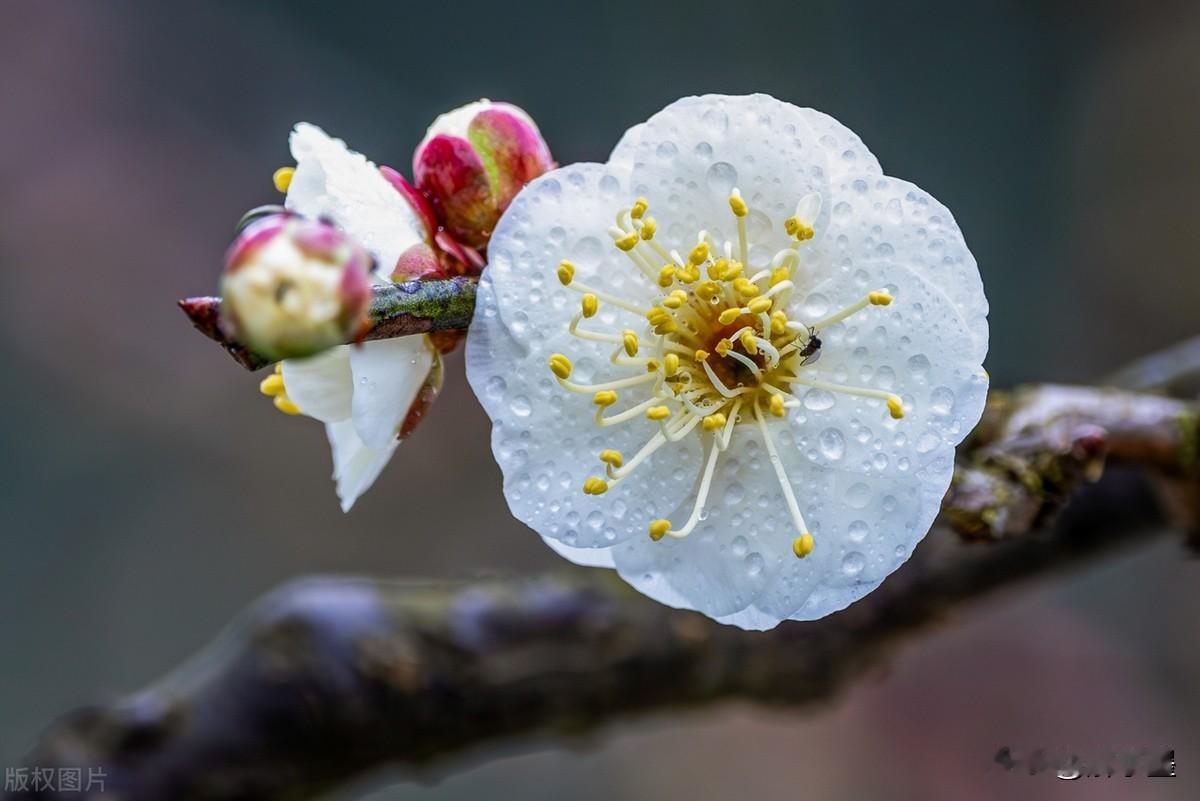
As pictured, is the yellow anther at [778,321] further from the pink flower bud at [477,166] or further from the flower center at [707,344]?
the pink flower bud at [477,166]

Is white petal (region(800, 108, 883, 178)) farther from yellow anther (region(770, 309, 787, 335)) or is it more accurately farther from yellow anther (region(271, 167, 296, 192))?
yellow anther (region(271, 167, 296, 192))

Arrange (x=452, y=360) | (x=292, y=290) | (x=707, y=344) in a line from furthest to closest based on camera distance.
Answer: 1. (x=452, y=360)
2. (x=707, y=344)
3. (x=292, y=290)

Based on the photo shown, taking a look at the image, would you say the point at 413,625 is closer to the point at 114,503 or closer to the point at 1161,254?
the point at 114,503

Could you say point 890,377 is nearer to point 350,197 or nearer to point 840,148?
point 840,148

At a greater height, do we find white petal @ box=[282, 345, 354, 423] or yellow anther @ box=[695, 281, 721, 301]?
yellow anther @ box=[695, 281, 721, 301]

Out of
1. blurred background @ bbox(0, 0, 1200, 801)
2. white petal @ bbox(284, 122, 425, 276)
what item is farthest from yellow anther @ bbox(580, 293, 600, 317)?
blurred background @ bbox(0, 0, 1200, 801)

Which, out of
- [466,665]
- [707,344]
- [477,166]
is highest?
[477,166]

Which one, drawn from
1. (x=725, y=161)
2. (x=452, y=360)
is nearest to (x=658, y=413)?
(x=725, y=161)
